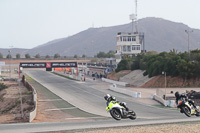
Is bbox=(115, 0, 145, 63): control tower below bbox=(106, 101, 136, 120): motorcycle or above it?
above

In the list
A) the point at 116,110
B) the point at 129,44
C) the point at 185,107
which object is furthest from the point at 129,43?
the point at 185,107

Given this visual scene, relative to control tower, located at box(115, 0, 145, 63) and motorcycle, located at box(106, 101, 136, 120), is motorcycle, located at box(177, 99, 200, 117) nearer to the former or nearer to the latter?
motorcycle, located at box(106, 101, 136, 120)

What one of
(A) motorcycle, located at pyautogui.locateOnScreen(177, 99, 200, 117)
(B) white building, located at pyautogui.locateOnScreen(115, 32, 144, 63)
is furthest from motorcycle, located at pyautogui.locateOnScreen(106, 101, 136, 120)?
(B) white building, located at pyautogui.locateOnScreen(115, 32, 144, 63)

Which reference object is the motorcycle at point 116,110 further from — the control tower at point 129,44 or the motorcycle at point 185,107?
the control tower at point 129,44

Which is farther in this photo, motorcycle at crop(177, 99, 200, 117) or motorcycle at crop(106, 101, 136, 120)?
motorcycle at crop(106, 101, 136, 120)

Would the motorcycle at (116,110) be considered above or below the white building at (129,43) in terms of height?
below

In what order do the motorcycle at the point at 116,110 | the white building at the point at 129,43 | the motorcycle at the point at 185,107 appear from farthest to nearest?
the white building at the point at 129,43 < the motorcycle at the point at 116,110 < the motorcycle at the point at 185,107

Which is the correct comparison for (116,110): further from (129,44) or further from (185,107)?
(129,44)

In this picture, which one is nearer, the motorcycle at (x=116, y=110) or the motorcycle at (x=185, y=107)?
the motorcycle at (x=185, y=107)

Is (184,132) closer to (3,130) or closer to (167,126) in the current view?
(167,126)

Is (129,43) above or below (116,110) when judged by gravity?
above

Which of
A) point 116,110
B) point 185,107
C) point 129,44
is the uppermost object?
point 129,44

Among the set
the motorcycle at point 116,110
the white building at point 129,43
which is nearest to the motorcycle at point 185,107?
the motorcycle at point 116,110

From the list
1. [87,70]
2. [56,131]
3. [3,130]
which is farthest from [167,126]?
[87,70]
